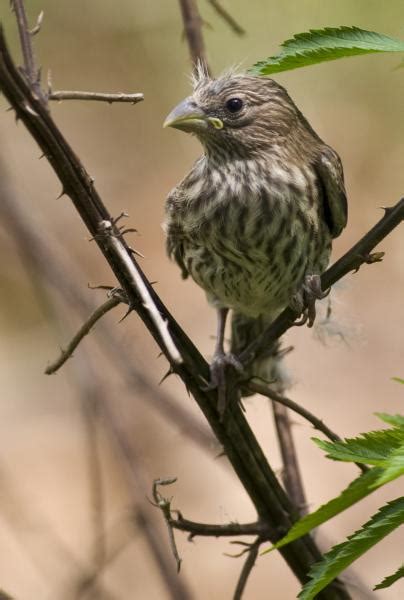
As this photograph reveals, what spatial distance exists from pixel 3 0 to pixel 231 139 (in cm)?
377

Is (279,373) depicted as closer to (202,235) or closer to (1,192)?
(202,235)

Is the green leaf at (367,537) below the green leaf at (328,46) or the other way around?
below

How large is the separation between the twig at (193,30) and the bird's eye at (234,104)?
0.63ft

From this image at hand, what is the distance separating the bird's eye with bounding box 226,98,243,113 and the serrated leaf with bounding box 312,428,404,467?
2.20 meters

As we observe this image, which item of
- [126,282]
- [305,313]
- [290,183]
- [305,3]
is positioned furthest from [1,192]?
[305,3]

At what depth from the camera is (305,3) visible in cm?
709

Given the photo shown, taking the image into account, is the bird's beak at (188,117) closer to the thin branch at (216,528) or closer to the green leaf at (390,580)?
the thin branch at (216,528)

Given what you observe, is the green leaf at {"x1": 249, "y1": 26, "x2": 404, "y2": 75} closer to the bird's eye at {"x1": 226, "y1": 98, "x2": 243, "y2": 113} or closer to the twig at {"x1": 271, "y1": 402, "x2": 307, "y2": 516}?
the twig at {"x1": 271, "y1": 402, "x2": 307, "y2": 516}

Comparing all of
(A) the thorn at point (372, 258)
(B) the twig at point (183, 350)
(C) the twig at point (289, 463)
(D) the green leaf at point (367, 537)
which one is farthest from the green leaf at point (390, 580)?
(C) the twig at point (289, 463)

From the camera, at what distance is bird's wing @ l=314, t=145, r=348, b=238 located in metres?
3.73

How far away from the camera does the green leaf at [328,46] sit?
1.85 meters

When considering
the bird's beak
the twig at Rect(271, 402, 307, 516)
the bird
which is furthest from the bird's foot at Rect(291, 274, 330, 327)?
the bird's beak

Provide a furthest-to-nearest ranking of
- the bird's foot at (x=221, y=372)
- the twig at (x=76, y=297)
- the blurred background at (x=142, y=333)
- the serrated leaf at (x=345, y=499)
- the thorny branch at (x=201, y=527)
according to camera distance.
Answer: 1. the blurred background at (x=142, y=333)
2. the twig at (x=76, y=297)
3. the bird's foot at (x=221, y=372)
4. the thorny branch at (x=201, y=527)
5. the serrated leaf at (x=345, y=499)

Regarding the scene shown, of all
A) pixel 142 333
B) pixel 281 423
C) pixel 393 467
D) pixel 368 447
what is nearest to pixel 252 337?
pixel 281 423
